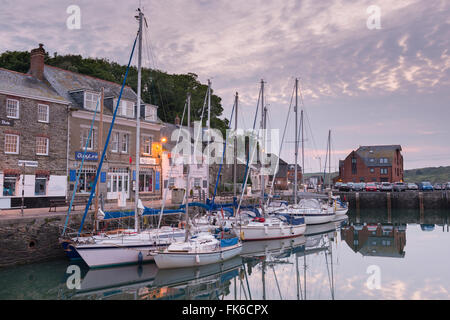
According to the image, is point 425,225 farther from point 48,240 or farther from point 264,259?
point 48,240

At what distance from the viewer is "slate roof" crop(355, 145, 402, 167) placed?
3401 inches

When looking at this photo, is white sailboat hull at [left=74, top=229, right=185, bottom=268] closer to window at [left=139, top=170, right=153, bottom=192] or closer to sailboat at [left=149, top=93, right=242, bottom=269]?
sailboat at [left=149, top=93, right=242, bottom=269]

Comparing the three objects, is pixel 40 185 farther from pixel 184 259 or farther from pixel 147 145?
pixel 184 259

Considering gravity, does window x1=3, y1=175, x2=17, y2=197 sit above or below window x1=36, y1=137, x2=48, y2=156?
below

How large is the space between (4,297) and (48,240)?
20.0 feet

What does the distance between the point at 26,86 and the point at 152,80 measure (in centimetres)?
3428

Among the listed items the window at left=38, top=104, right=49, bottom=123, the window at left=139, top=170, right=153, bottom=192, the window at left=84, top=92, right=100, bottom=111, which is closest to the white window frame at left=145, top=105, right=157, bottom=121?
the window at left=139, top=170, right=153, bottom=192

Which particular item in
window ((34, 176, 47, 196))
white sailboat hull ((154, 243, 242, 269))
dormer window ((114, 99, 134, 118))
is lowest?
white sailboat hull ((154, 243, 242, 269))

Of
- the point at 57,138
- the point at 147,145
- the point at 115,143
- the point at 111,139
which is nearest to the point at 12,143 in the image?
the point at 57,138

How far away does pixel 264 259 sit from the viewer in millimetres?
23609

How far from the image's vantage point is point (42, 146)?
28.0m

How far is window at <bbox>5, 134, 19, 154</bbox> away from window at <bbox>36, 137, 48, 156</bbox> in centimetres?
147

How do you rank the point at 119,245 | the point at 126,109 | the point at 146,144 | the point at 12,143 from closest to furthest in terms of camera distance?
the point at 119,245, the point at 12,143, the point at 126,109, the point at 146,144

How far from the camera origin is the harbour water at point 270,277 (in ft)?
52.9
